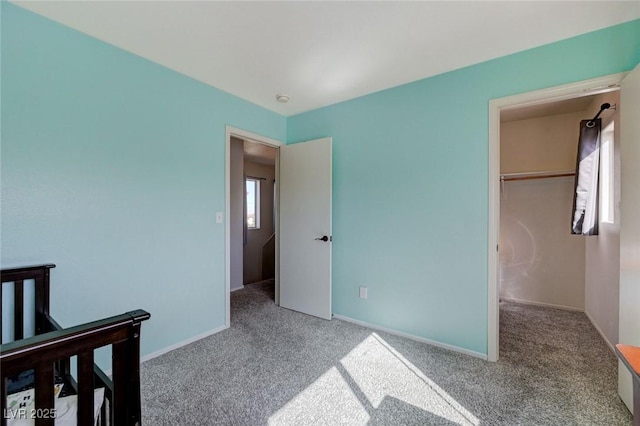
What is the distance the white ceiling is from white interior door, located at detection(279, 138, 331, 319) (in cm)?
97

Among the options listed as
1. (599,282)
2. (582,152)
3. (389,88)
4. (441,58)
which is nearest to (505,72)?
(441,58)

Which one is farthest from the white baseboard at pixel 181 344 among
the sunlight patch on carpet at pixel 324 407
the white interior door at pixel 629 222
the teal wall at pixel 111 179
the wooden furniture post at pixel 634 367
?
the white interior door at pixel 629 222

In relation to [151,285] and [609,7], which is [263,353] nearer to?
[151,285]

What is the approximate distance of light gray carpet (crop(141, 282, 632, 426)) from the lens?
1.60m

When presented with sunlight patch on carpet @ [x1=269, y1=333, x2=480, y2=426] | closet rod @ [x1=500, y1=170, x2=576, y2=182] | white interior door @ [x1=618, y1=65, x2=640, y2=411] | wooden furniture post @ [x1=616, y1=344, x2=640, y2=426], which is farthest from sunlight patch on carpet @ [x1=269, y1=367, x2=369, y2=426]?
closet rod @ [x1=500, y1=170, x2=576, y2=182]

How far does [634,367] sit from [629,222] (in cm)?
130

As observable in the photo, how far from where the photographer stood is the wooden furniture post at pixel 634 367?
83 cm

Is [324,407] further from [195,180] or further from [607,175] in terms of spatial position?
[607,175]

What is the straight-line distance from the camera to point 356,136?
2.93 m

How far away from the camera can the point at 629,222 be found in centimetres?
165

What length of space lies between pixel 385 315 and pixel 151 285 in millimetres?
2203

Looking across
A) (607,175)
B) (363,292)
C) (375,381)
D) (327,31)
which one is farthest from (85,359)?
(607,175)

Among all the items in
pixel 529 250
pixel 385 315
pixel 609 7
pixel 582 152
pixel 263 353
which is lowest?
pixel 263 353

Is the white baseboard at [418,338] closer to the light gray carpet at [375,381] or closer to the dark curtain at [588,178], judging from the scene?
the light gray carpet at [375,381]
